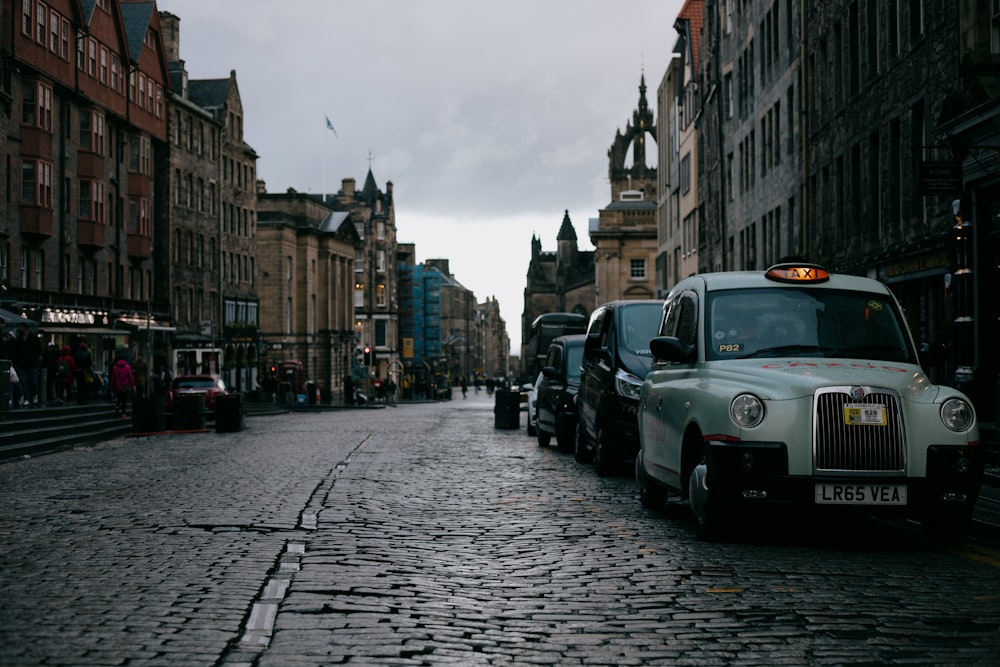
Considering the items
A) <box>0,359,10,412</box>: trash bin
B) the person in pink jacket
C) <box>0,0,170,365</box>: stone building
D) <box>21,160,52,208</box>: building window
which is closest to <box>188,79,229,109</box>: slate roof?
<box>0,0,170,365</box>: stone building

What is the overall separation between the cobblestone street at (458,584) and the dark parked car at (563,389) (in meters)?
7.03

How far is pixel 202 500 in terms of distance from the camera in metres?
13.5

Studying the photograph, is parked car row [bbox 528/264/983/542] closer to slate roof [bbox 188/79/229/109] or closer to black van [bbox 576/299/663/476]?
black van [bbox 576/299/663/476]

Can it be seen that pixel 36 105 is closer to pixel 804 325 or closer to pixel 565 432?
pixel 565 432

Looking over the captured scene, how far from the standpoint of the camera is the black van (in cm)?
1578

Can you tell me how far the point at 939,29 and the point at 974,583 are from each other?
1767cm

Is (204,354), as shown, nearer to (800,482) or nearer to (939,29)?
(939,29)

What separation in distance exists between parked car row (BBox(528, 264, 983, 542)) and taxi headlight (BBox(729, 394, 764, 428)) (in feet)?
0.04

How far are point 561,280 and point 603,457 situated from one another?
475 ft

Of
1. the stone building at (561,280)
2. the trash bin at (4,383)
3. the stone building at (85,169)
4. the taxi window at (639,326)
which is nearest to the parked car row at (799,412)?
the taxi window at (639,326)

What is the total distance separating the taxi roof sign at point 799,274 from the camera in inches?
427

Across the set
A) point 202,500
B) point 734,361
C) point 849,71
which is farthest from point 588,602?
point 849,71

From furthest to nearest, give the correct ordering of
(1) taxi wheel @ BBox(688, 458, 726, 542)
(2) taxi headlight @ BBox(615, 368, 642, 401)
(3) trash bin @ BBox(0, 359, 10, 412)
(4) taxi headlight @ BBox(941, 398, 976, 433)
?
(3) trash bin @ BBox(0, 359, 10, 412) → (2) taxi headlight @ BBox(615, 368, 642, 401) → (1) taxi wheel @ BBox(688, 458, 726, 542) → (4) taxi headlight @ BBox(941, 398, 976, 433)

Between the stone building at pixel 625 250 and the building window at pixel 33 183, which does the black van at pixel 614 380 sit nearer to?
the building window at pixel 33 183
